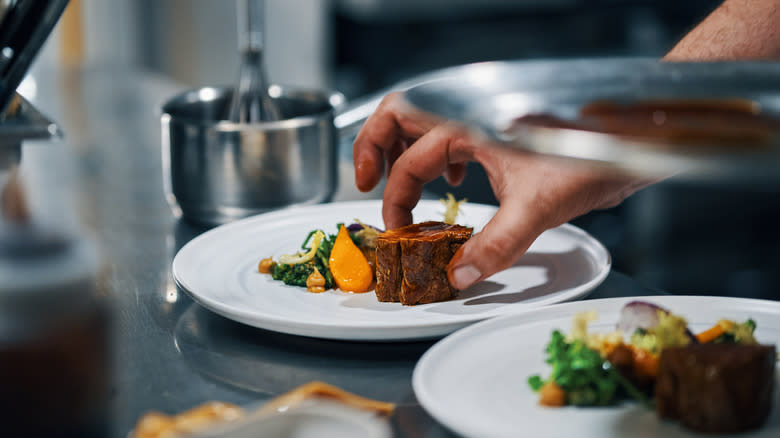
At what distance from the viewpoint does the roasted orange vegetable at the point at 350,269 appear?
1112 mm

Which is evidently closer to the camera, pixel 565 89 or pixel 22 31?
pixel 565 89

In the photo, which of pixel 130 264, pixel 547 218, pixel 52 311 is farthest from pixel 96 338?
pixel 130 264

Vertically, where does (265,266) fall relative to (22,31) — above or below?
below

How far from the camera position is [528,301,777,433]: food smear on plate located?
0.69m

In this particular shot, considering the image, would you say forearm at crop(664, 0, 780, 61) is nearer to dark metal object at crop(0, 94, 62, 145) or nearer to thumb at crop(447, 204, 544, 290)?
thumb at crop(447, 204, 544, 290)

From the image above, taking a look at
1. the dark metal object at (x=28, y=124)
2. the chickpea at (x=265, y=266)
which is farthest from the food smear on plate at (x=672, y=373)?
the dark metal object at (x=28, y=124)

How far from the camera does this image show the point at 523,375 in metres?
0.81

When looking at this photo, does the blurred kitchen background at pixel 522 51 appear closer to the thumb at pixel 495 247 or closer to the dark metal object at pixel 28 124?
the dark metal object at pixel 28 124

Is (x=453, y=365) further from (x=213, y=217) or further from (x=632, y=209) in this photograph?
(x=632, y=209)

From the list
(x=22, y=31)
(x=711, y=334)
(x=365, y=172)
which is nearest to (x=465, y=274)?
(x=711, y=334)

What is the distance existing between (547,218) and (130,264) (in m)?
0.70

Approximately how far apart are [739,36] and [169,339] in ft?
3.26

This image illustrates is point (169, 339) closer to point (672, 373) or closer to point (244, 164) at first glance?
point (244, 164)

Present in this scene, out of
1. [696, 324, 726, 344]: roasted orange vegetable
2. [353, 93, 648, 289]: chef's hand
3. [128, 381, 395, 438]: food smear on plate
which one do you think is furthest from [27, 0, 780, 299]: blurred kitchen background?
[128, 381, 395, 438]: food smear on plate
